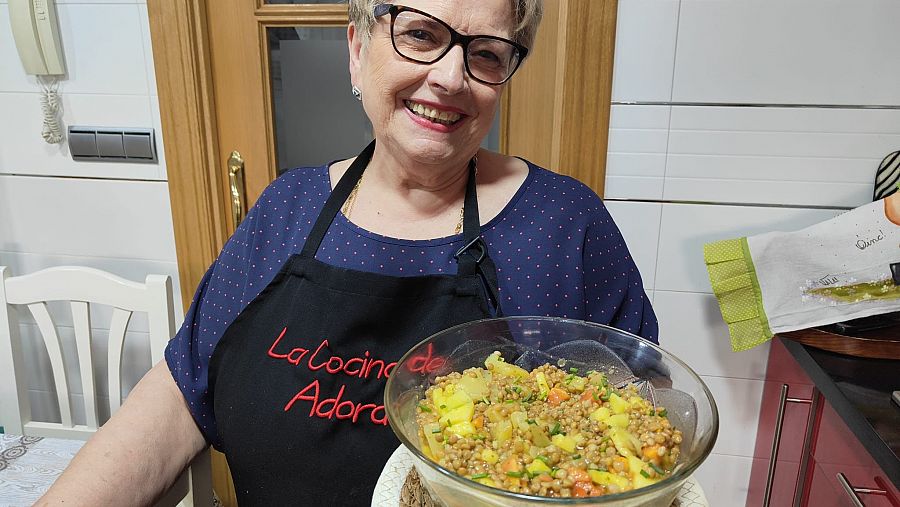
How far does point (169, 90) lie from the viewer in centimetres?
159

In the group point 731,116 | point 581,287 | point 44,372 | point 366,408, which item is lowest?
point 44,372

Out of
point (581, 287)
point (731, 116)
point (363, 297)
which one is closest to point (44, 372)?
point (363, 297)

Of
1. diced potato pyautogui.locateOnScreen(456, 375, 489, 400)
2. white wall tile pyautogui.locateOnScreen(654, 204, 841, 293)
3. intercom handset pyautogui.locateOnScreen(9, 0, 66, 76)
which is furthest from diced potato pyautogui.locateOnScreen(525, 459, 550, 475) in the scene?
intercom handset pyautogui.locateOnScreen(9, 0, 66, 76)

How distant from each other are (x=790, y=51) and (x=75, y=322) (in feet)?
5.68

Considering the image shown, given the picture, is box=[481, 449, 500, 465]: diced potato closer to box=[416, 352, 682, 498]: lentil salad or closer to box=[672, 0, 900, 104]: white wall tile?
box=[416, 352, 682, 498]: lentil salad

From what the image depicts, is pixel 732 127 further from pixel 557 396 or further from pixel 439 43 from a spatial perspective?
pixel 557 396

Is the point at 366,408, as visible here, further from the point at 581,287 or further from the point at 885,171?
the point at 885,171

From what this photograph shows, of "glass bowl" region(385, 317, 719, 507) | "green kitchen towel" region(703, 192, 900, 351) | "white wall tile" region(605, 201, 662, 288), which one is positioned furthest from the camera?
"white wall tile" region(605, 201, 662, 288)

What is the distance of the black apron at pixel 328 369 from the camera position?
843 mm

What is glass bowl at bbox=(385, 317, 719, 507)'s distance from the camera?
472 millimetres

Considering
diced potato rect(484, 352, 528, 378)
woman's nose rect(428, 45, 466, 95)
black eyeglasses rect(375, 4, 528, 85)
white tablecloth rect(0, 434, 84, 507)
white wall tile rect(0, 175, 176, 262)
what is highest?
black eyeglasses rect(375, 4, 528, 85)

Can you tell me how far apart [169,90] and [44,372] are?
0.98 m

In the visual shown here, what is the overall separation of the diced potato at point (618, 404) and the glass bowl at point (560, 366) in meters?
0.04

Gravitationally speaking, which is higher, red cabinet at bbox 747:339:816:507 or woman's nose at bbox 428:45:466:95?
woman's nose at bbox 428:45:466:95
